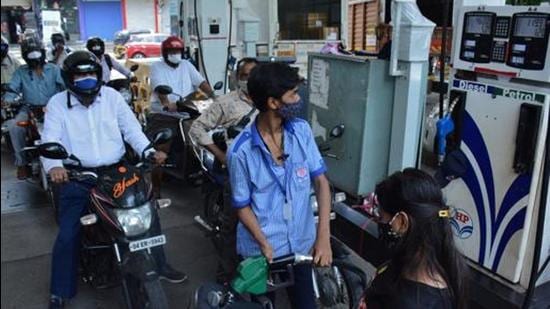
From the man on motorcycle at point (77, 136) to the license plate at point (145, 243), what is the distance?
9.0 inches

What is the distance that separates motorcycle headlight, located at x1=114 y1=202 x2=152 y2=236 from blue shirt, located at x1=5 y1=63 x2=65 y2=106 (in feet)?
10.9

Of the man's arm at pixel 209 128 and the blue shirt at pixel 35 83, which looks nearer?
the man's arm at pixel 209 128

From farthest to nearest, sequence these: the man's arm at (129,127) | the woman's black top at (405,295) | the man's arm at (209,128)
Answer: the man's arm at (209,128)
the man's arm at (129,127)
the woman's black top at (405,295)

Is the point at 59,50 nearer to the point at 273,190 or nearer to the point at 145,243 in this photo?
the point at 145,243

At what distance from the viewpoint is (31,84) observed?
17.8 feet

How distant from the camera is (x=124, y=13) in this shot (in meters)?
4.89

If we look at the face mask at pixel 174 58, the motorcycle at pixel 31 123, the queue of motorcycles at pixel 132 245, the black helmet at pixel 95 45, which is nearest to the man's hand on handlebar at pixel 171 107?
the face mask at pixel 174 58

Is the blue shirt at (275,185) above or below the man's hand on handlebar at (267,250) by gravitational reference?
above

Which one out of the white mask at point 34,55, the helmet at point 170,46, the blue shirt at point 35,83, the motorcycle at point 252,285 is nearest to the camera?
the motorcycle at point 252,285

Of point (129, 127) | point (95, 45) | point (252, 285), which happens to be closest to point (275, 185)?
point (252, 285)

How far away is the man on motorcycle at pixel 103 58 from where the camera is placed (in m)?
5.99

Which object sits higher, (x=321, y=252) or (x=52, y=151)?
(x=52, y=151)

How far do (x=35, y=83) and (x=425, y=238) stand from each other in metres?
4.99

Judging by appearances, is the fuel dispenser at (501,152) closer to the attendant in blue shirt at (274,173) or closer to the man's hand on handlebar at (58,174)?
the attendant in blue shirt at (274,173)
